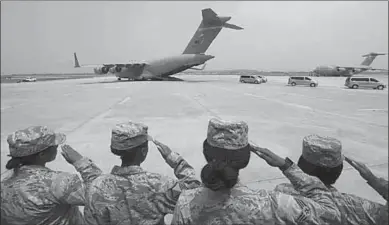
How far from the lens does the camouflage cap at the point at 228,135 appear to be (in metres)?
1.45

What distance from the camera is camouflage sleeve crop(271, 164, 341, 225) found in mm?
1398

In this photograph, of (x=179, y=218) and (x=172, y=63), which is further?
(x=172, y=63)

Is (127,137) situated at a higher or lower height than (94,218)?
higher

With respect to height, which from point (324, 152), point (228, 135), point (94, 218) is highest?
point (228, 135)

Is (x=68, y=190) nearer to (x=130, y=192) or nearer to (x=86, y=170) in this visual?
(x=86, y=170)

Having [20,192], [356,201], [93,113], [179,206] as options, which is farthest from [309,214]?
[93,113]

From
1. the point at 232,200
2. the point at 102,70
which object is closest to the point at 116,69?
the point at 102,70

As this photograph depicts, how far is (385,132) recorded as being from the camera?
23.6ft

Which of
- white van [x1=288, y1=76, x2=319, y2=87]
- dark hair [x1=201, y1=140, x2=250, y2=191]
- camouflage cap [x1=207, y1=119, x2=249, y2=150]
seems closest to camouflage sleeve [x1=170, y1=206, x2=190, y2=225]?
dark hair [x1=201, y1=140, x2=250, y2=191]

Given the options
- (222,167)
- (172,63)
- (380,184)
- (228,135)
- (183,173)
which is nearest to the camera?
(222,167)

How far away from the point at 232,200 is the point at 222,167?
196 mm

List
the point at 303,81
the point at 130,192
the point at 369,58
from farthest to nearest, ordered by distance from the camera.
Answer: the point at 369,58
the point at 303,81
the point at 130,192

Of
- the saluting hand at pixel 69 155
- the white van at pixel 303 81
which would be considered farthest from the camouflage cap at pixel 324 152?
the white van at pixel 303 81

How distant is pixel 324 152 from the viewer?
5.58 ft
